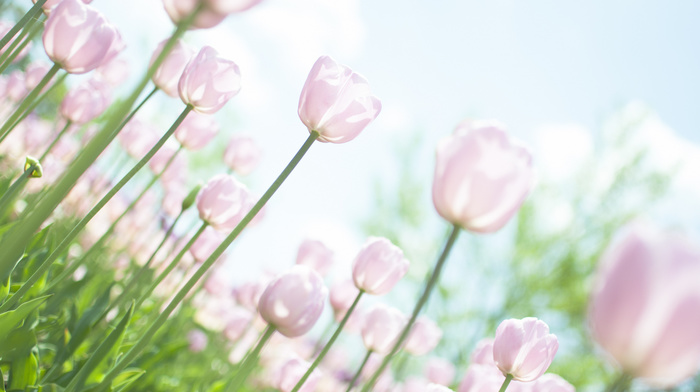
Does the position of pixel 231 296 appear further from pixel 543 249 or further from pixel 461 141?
pixel 543 249

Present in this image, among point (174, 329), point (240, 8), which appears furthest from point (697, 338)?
point (174, 329)

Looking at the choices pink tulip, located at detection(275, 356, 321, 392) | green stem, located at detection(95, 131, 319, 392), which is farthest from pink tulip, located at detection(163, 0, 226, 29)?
pink tulip, located at detection(275, 356, 321, 392)

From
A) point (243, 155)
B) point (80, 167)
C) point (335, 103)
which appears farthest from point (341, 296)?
point (80, 167)

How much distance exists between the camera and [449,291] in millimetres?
12484

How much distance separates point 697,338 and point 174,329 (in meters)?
2.41

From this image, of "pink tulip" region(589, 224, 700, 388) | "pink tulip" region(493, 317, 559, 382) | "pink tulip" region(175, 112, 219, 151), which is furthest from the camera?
"pink tulip" region(175, 112, 219, 151)

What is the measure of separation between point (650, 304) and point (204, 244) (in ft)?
5.80

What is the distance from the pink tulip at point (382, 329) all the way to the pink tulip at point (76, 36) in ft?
3.63

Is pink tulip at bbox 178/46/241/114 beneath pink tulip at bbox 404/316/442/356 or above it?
above

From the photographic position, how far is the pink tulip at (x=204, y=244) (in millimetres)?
2089

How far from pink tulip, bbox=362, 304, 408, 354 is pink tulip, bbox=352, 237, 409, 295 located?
0.23m

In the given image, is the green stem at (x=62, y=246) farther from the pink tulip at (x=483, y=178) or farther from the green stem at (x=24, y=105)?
the pink tulip at (x=483, y=178)

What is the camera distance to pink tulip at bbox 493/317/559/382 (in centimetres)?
126

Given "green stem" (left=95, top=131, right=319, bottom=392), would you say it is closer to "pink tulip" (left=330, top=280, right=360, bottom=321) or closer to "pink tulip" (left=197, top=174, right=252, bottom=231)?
"pink tulip" (left=197, top=174, right=252, bottom=231)
